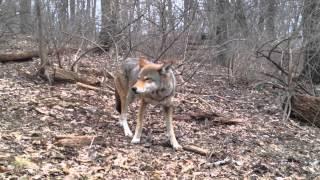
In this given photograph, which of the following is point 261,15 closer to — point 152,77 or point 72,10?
point 72,10

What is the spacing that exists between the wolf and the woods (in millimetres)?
174

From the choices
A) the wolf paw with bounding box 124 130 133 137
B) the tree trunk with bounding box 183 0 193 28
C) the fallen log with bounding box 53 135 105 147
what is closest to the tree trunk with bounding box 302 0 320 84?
the tree trunk with bounding box 183 0 193 28

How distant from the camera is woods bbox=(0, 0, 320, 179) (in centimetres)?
621

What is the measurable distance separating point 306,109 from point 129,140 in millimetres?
4357

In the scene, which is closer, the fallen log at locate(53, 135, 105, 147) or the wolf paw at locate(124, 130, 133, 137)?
the fallen log at locate(53, 135, 105, 147)

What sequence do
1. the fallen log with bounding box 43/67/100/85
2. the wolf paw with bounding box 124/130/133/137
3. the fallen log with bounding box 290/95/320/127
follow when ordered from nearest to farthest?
the wolf paw with bounding box 124/130/133/137 < the fallen log with bounding box 290/95/320/127 < the fallen log with bounding box 43/67/100/85

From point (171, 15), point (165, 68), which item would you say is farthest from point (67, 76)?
point (165, 68)

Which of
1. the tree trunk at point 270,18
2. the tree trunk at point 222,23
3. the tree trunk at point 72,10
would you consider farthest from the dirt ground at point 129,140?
the tree trunk at point 222,23

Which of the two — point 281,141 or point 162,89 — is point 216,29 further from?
point 162,89

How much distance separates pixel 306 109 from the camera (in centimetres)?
941

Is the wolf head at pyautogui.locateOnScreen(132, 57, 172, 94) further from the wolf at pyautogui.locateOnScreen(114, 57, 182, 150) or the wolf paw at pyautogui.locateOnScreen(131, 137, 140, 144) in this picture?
the wolf paw at pyautogui.locateOnScreen(131, 137, 140, 144)

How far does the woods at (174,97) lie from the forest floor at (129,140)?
21mm

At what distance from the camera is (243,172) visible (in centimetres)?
632

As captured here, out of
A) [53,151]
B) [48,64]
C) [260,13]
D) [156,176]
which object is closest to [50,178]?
[53,151]
